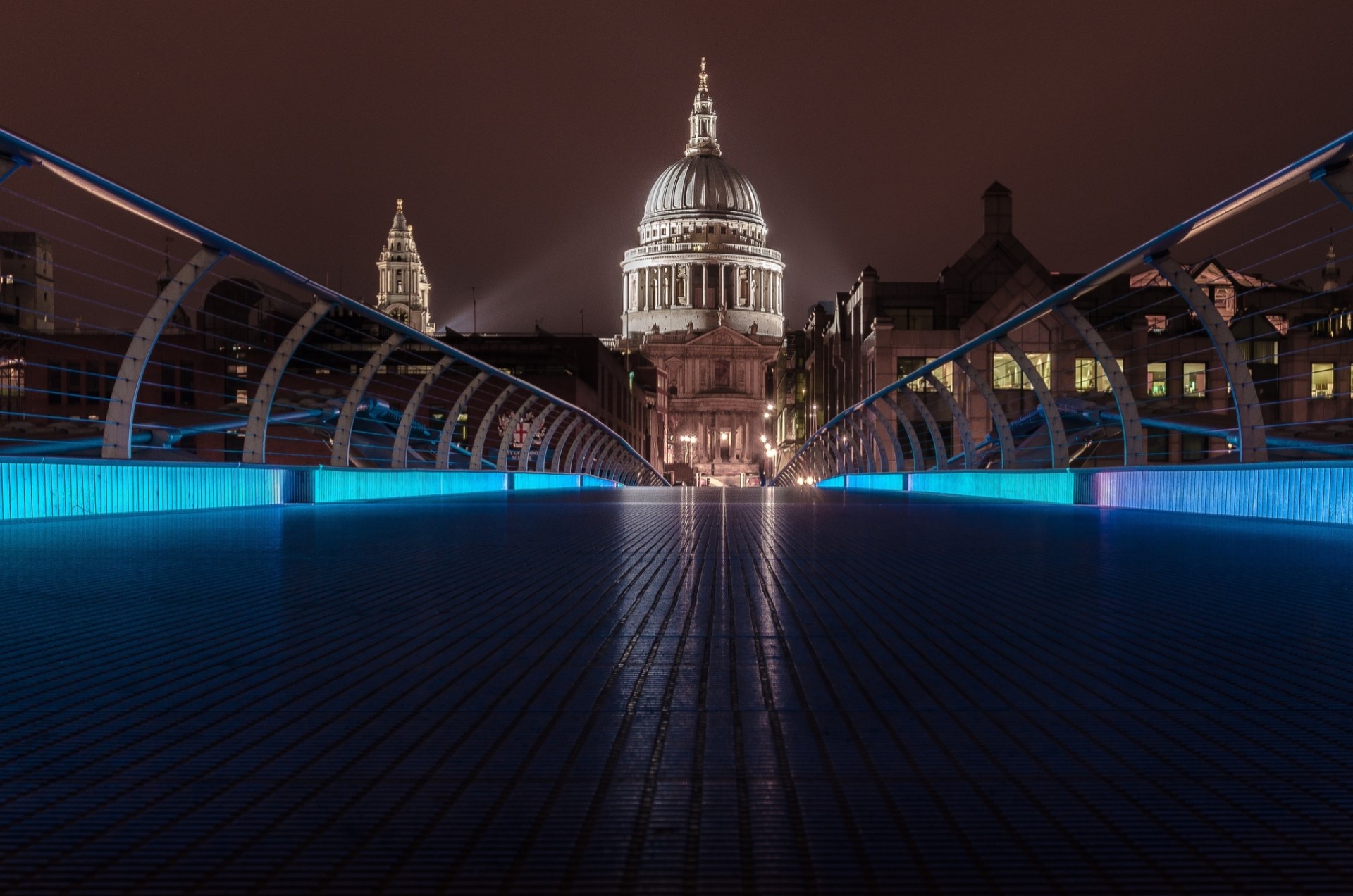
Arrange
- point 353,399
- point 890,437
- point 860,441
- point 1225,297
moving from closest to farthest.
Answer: point 353,399 < point 890,437 < point 860,441 < point 1225,297

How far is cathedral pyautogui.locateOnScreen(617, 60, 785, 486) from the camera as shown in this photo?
472 ft

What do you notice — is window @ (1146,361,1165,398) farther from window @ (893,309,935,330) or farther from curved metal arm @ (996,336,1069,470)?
curved metal arm @ (996,336,1069,470)

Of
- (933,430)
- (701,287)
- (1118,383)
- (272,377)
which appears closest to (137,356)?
(272,377)

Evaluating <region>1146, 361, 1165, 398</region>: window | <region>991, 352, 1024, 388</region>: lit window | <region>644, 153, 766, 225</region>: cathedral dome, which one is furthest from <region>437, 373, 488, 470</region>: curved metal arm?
<region>644, 153, 766, 225</region>: cathedral dome

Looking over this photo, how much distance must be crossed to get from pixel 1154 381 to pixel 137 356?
5256cm

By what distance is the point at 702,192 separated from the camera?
5955 inches

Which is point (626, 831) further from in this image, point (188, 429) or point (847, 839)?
point (188, 429)

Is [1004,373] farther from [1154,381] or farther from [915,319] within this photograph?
[915,319]

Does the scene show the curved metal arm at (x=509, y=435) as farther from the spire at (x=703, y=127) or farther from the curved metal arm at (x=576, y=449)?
the spire at (x=703, y=127)

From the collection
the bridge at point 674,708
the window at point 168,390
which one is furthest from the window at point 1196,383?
the bridge at point 674,708

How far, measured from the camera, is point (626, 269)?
155 metres

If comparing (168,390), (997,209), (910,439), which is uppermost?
(997,209)

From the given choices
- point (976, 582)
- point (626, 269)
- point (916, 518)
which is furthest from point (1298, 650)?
point (626, 269)

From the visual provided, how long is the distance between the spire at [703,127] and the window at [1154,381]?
11629cm
